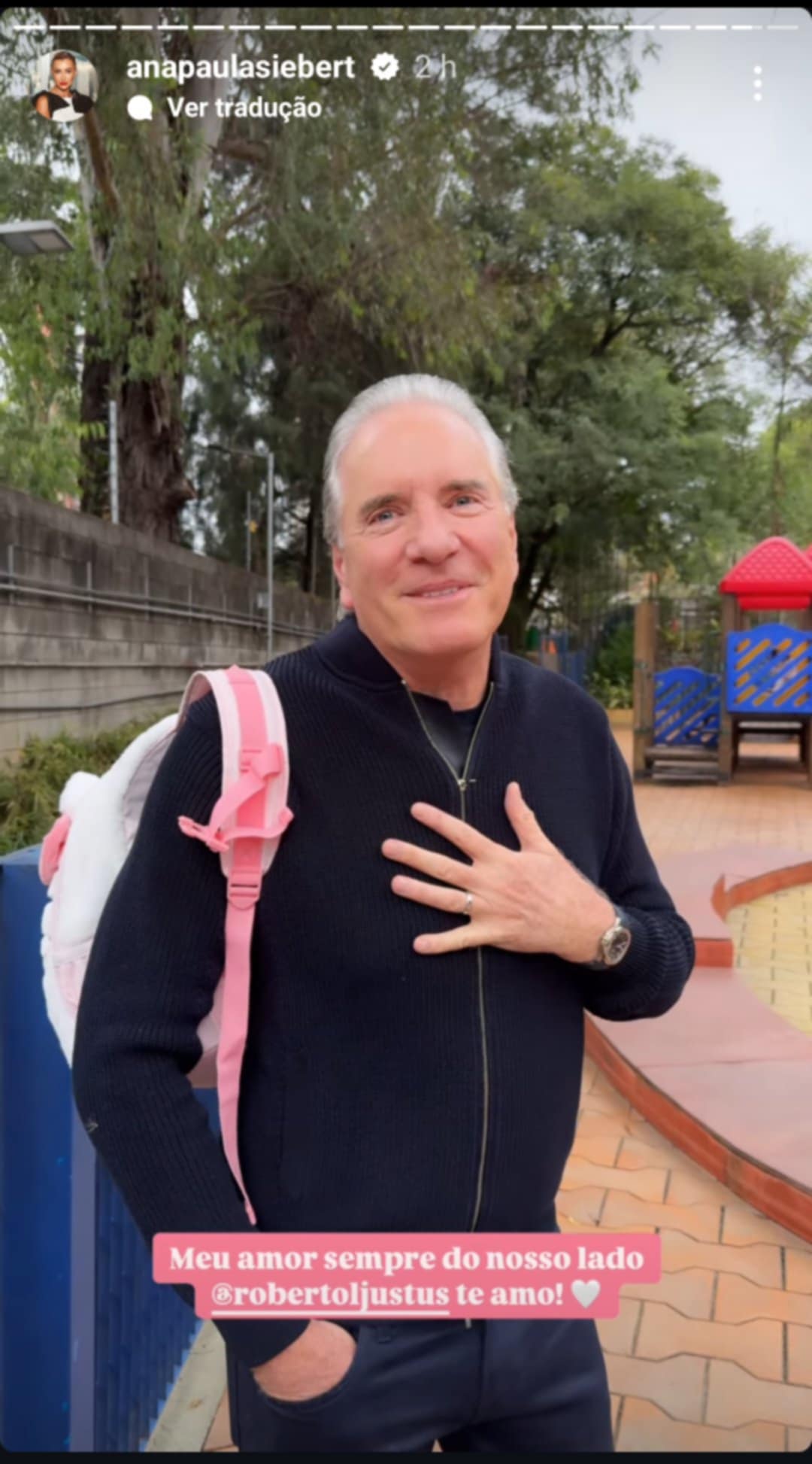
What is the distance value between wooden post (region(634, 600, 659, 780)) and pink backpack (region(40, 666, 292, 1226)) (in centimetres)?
956

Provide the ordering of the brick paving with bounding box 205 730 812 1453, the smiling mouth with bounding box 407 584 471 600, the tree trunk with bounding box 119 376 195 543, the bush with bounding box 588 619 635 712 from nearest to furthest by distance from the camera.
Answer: the smiling mouth with bounding box 407 584 471 600 < the brick paving with bounding box 205 730 812 1453 < the tree trunk with bounding box 119 376 195 543 < the bush with bounding box 588 619 635 712

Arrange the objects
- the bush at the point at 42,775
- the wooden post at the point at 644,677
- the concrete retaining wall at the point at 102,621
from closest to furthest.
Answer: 1. the bush at the point at 42,775
2. the concrete retaining wall at the point at 102,621
3. the wooden post at the point at 644,677

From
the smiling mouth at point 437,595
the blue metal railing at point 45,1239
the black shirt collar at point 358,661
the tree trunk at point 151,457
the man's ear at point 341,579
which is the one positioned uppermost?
the tree trunk at point 151,457

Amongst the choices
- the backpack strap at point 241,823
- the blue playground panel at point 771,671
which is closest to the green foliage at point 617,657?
the blue playground panel at point 771,671

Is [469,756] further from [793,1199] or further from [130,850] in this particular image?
[793,1199]

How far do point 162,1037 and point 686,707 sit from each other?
10037 mm

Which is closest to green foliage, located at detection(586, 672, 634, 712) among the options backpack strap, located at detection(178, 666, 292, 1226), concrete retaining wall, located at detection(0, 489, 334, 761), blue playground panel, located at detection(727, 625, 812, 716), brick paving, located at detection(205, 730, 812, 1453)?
blue playground panel, located at detection(727, 625, 812, 716)

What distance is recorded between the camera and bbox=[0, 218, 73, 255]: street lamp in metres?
3.53

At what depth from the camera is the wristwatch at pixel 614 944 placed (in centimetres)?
114

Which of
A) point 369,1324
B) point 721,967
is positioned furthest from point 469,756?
point 721,967

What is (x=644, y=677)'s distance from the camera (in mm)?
10422

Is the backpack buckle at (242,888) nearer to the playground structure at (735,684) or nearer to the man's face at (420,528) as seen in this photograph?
the man's face at (420,528)

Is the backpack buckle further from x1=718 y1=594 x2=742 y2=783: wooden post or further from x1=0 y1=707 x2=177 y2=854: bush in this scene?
x1=718 y1=594 x2=742 y2=783: wooden post

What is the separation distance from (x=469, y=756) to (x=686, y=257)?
56.2 feet
